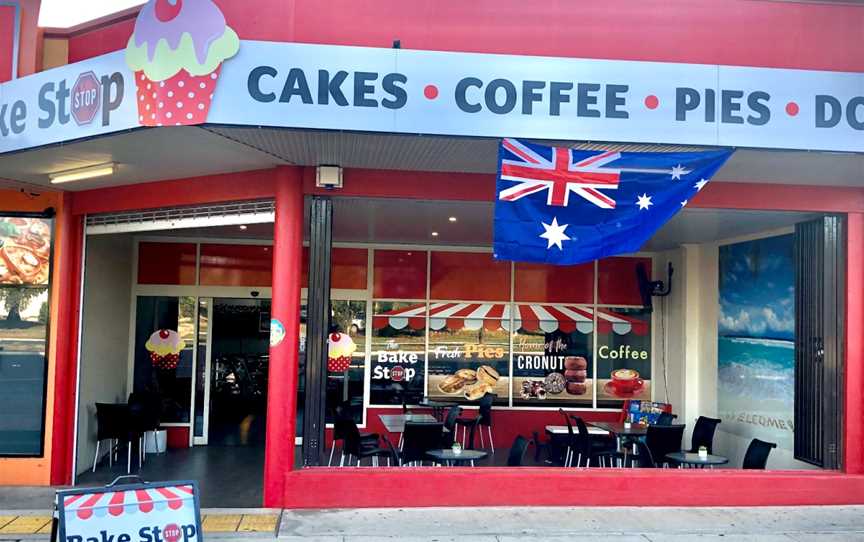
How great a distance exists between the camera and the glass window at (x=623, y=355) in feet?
41.1

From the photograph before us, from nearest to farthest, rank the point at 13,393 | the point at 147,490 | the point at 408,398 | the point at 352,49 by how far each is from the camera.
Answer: the point at 147,490 → the point at 352,49 → the point at 13,393 → the point at 408,398

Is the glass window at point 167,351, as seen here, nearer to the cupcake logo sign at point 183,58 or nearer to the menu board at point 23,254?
the menu board at point 23,254

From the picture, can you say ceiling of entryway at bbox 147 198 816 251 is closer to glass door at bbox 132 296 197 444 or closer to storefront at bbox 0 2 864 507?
storefront at bbox 0 2 864 507

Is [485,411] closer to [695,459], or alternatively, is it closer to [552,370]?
[552,370]

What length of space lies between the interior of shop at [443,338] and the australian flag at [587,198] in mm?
3751

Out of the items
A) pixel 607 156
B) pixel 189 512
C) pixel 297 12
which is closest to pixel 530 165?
pixel 607 156

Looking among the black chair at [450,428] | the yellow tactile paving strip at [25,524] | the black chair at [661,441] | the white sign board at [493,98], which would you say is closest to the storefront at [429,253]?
the white sign board at [493,98]

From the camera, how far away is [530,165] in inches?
254

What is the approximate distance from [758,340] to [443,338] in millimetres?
4946

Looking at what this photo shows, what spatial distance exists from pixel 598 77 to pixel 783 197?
3.14 meters

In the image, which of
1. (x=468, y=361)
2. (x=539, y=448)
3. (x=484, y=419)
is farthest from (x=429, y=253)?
(x=539, y=448)

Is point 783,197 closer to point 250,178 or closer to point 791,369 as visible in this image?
point 791,369

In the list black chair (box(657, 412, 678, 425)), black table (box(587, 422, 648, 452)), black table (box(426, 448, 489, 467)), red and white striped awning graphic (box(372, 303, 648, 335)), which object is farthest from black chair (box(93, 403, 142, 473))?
black chair (box(657, 412, 678, 425))

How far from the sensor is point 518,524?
23.1 ft
